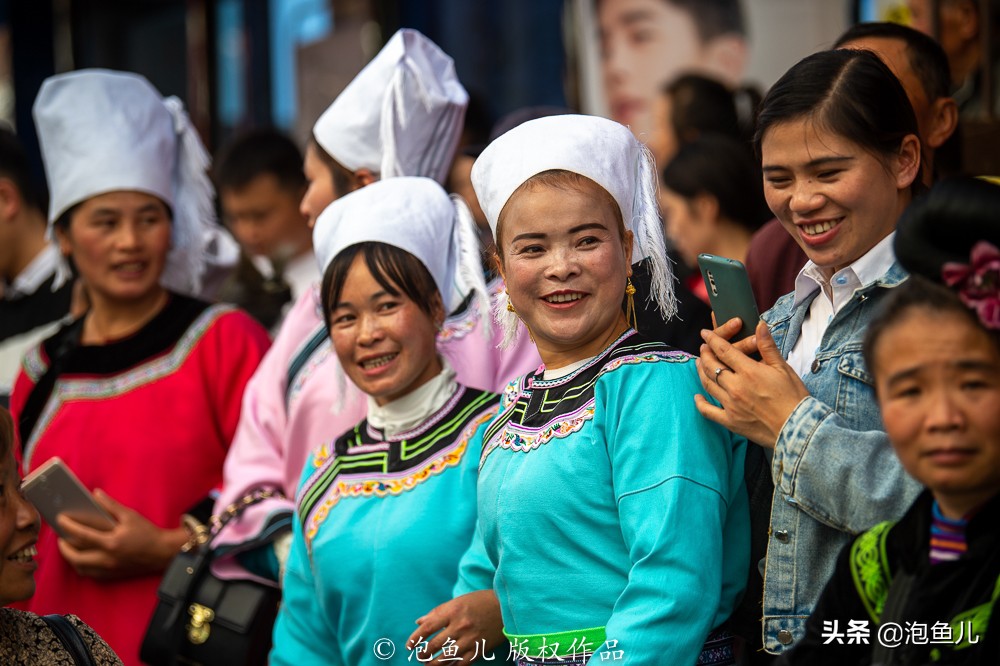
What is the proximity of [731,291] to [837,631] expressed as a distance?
0.75m

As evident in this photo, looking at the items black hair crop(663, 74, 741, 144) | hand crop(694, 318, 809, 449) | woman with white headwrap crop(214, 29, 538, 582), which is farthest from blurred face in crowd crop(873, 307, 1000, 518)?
black hair crop(663, 74, 741, 144)

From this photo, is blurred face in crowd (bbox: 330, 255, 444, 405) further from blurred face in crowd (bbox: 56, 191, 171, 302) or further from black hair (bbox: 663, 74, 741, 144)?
black hair (bbox: 663, 74, 741, 144)

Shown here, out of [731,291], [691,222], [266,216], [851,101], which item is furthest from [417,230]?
[266,216]

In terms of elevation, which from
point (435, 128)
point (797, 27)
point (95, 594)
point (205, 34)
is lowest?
point (95, 594)

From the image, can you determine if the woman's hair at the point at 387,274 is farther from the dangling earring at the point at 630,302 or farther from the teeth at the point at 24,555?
the teeth at the point at 24,555

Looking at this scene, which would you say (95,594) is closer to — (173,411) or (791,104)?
(173,411)

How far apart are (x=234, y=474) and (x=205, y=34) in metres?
4.87

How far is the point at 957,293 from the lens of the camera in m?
1.82

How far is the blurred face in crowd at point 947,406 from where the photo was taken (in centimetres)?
175

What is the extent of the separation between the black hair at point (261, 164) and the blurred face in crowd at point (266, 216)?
0.02m

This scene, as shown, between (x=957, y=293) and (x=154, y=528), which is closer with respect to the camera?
(x=957, y=293)

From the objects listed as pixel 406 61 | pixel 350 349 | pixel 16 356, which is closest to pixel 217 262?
pixel 16 356

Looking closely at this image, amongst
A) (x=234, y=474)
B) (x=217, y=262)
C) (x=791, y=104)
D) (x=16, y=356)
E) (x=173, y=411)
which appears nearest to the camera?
(x=791, y=104)

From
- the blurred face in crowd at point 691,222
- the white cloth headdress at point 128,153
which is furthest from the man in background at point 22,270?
the blurred face in crowd at point 691,222
